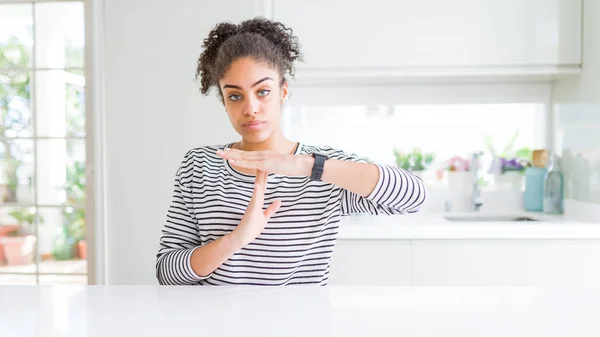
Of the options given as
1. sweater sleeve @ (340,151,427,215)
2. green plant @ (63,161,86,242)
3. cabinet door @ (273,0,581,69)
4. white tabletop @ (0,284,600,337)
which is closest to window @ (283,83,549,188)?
cabinet door @ (273,0,581,69)

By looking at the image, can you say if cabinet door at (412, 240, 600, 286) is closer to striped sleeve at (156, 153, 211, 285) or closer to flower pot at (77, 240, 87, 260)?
striped sleeve at (156, 153, 211, 285)

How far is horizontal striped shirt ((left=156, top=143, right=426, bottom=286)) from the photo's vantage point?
3.92ft

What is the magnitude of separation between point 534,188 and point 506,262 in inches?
27.4

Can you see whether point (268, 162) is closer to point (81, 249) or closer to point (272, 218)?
point (272, 218)

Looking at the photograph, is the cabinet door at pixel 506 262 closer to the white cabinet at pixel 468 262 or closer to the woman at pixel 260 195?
the white cabinet at pixel 468 262

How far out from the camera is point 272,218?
123 cm

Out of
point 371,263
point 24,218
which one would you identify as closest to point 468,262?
point 371,263

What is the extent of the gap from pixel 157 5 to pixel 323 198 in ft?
5.46

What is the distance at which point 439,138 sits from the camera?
9.43 feet

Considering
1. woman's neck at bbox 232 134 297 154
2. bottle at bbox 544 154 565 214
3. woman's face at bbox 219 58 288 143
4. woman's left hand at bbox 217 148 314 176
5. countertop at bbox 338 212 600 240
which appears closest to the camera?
woman's left hand at bbox 217 148 314 176

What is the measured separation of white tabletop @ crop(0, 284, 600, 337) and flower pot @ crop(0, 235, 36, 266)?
2.08 metres

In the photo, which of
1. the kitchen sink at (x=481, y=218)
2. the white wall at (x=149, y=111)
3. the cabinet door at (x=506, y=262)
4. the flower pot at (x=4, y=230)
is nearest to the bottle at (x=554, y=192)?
the kitchen sink at (x=481, y=218)

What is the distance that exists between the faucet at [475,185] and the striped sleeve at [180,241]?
186cm

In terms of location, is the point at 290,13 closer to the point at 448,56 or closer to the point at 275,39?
the point at 448,56
